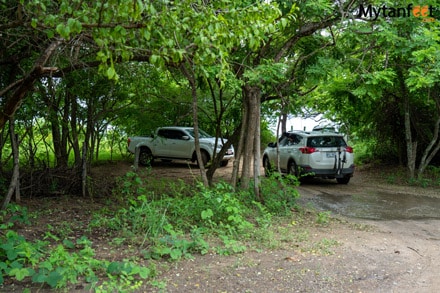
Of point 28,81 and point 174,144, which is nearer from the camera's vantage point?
point 28,81

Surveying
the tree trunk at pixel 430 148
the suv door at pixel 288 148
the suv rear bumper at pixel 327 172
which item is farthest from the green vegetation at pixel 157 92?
the suv rear bumper at pixel 327 172

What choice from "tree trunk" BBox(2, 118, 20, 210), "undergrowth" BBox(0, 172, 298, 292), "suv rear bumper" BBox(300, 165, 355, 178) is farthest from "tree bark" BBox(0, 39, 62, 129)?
"suv rear bumper" BBox(300, 165, 355, 178)

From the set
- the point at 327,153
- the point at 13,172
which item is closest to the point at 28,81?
the point at 13,172

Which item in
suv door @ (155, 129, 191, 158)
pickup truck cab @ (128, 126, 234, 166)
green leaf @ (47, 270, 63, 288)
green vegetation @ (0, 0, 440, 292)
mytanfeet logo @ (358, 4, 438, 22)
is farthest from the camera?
suv door @ (155, 129, 191, 158)

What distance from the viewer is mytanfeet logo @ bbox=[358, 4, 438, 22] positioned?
820 cm

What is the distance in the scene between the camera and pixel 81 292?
164 inches

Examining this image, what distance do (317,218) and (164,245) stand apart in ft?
12.2

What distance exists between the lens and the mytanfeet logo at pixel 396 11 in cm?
820

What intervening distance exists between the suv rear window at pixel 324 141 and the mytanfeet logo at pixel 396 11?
5562mm

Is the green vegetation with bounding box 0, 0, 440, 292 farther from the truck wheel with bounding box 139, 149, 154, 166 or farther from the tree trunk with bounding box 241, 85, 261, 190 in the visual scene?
the truck wheel with bounding box 139, 149, 154, 166

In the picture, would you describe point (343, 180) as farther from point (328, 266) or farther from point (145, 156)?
point (328, 266)

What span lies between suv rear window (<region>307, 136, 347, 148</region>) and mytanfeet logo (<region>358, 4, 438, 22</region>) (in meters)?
5.56

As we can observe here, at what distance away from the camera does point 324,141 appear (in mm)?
13734

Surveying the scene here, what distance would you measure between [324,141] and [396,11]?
234 inches
